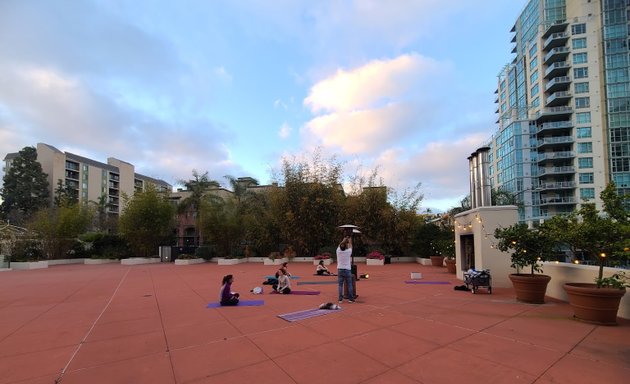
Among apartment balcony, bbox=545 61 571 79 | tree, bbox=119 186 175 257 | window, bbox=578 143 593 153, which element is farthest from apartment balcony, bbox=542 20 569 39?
tree, bbox=119 186 175 257

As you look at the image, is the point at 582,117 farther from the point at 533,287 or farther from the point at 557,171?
the point at 533,287

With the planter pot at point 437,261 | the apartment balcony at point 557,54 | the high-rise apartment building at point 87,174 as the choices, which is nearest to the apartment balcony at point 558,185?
the apartment balcony at point 557,54

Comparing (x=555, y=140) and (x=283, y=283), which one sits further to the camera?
Result: (x=555, y=140)

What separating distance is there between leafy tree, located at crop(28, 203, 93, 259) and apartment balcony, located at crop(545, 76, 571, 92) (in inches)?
2561

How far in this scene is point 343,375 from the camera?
136 inches

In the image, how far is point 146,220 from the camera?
24047 millimetres

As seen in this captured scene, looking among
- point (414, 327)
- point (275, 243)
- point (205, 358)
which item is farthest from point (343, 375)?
point (275, 243)

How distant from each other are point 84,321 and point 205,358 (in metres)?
3.68

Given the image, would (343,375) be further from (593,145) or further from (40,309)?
(593,145)

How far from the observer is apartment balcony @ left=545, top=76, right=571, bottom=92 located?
178 feet

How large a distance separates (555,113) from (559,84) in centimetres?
480

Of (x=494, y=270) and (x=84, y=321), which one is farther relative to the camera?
(x=494, y=270)

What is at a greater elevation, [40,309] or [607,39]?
[607,39]

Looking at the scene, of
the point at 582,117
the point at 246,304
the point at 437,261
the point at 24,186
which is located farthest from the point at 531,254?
the point at 24,186
